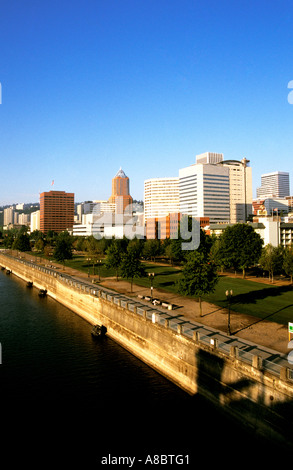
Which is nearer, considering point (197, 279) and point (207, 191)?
point (197, 279)

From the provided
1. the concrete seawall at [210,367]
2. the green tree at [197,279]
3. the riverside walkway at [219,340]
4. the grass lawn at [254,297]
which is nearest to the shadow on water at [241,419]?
the concrete seawall at [210,367]

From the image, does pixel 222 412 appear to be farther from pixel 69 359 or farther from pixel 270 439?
pixel 69 359

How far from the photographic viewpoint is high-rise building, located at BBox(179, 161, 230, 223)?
606 feet

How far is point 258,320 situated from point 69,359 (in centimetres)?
1709

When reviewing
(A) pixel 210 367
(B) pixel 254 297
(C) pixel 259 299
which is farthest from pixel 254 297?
(A) pixel 210 367

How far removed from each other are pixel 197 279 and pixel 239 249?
30016 millimetres

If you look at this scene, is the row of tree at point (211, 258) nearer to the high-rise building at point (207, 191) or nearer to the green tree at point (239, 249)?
the green tree at point (239, 249)

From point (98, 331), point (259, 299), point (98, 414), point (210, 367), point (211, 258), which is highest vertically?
point (211, 258)

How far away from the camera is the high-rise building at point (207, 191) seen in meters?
185

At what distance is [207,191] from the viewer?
18600cm

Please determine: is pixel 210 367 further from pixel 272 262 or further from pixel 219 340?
pixel 272 262

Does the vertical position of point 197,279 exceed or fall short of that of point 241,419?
it exceeds it

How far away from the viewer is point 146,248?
3529 inches

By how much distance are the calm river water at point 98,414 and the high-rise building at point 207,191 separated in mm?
160618
